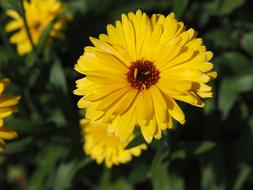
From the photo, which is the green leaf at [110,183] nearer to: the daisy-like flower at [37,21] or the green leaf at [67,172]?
the green leaf at [67,172]

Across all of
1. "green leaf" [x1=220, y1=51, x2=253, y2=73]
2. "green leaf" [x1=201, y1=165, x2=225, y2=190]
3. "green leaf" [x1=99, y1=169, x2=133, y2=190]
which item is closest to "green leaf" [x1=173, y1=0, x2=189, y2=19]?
"green leaf" [x1=220, y1=51, x2=253, y2=73]

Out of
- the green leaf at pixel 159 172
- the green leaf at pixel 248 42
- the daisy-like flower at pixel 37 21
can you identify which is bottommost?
the green leaf at pixel 159 172

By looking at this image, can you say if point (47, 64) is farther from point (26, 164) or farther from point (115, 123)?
point (115, 123)

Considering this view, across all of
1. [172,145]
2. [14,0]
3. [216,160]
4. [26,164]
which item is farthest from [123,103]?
[26,164]

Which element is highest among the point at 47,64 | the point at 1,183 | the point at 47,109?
the point at 47,64

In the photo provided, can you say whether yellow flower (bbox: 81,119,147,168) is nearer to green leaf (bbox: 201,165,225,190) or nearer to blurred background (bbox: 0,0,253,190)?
blurred background (bbox: 0,0,253,190)

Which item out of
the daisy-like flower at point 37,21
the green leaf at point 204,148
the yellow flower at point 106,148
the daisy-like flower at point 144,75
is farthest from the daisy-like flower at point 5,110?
the green leaf at point 204,148
